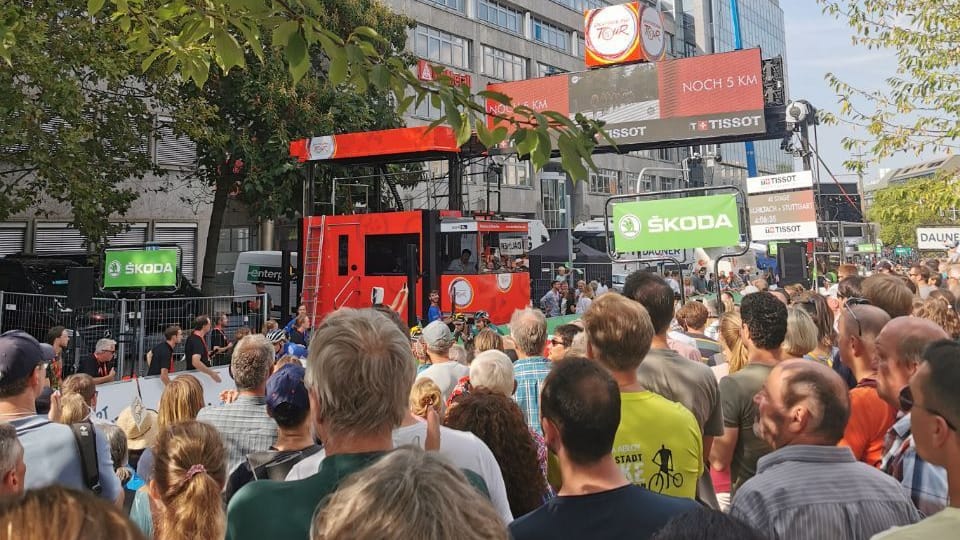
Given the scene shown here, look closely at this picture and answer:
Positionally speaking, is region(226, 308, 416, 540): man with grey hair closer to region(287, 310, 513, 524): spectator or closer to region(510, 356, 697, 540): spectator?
region(287, 310, 513, 524): spectator

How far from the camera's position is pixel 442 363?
17.5 feet

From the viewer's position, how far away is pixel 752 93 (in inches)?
762

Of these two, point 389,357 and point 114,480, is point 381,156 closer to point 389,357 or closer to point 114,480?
point 114,480

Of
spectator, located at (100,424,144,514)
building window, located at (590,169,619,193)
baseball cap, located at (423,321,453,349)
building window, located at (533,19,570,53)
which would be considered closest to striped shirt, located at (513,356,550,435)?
baseball cap, located at (423,321,453,349)

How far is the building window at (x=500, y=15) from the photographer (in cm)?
3956

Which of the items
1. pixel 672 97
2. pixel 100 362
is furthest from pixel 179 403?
pixel 672 97

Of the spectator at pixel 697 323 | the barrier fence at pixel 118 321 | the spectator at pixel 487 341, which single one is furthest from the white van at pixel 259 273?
the spectator at pixel 697 323

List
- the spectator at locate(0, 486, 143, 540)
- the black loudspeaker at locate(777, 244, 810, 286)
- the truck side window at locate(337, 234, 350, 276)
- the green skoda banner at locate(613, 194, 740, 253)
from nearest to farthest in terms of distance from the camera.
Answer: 1. the spectator at locate(0, 486, 143, 540)
2. the green skoda banner at locate(613, 194, 740, 253)
3. the black loudspeaker at locate(777, 244, 810, 286)
4. the truck side window at locate(337, 234, 350, 276)

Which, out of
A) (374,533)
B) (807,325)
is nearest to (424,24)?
(807,325)

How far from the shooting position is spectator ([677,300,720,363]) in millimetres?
6418

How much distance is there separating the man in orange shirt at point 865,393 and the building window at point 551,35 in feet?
139

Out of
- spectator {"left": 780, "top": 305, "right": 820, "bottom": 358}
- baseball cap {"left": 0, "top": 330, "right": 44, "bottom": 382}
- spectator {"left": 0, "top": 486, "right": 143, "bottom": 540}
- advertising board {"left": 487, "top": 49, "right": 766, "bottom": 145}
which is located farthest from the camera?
advertising board {"left": 487, "top": 49, "right": 766, "bottom": 145}

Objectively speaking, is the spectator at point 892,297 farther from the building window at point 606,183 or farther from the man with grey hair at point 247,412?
the building window at point 606,183

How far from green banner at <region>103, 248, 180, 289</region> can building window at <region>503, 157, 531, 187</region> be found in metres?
28.8
